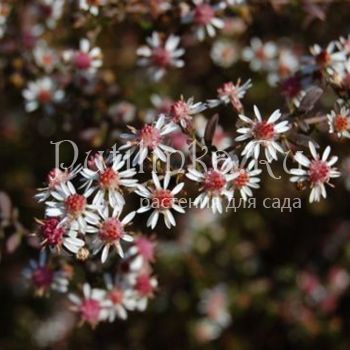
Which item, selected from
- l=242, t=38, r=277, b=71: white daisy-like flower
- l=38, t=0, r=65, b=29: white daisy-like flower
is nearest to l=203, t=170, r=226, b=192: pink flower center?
l=38, t=0, r=65, b=29: white daisy-like flower

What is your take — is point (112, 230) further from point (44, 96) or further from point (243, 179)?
point (44, 96)

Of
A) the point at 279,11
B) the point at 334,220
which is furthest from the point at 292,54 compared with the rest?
the point at 334,220

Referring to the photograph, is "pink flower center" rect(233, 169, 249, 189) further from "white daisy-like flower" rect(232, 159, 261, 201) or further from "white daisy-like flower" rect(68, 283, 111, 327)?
"white daisy-like flower" rect(68, 283, 111, 327)

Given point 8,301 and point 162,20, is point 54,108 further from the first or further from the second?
point 8,301

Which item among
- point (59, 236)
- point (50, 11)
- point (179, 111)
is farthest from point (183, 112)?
point (50, 11)

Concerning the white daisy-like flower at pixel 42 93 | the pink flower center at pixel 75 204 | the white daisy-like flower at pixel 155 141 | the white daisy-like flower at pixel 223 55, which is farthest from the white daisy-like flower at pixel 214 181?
the white daisy-like flower at pixel 223 55

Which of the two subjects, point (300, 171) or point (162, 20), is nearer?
point (300, 171)

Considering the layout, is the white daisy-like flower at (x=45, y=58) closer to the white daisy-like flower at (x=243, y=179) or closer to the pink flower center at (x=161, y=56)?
the pink flower center at (x=161, y=56)
